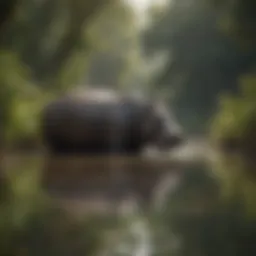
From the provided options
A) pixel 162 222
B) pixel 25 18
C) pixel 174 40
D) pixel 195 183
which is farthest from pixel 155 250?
pixel 25 18

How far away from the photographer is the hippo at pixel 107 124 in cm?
112

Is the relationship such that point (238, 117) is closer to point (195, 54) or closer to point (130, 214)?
point (195, 54)

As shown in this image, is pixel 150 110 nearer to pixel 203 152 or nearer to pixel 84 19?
pixel 203 152

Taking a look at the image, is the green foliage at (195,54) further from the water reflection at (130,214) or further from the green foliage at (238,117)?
the water reflection at (130,214)

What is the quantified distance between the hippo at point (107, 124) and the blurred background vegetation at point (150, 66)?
25 millimetres

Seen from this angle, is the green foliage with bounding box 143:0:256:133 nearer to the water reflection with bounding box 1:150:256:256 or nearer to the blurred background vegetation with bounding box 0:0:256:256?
the blurred background vegetation with bounding box 0:0:256:256

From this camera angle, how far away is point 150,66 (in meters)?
1.13

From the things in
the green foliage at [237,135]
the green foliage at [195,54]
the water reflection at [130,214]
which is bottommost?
the water reflection at [130,214]

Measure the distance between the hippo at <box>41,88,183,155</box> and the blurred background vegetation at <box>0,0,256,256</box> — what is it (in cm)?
3

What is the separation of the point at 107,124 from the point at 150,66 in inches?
6.4

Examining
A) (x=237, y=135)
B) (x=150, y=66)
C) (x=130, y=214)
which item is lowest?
(x=130, y=214)

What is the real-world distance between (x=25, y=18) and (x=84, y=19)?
0.14 m

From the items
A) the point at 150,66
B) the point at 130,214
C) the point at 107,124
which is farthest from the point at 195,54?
the point at 130,214

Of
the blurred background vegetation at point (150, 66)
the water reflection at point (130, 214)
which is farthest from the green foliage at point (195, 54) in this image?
the water reflection at point (130, 214)
